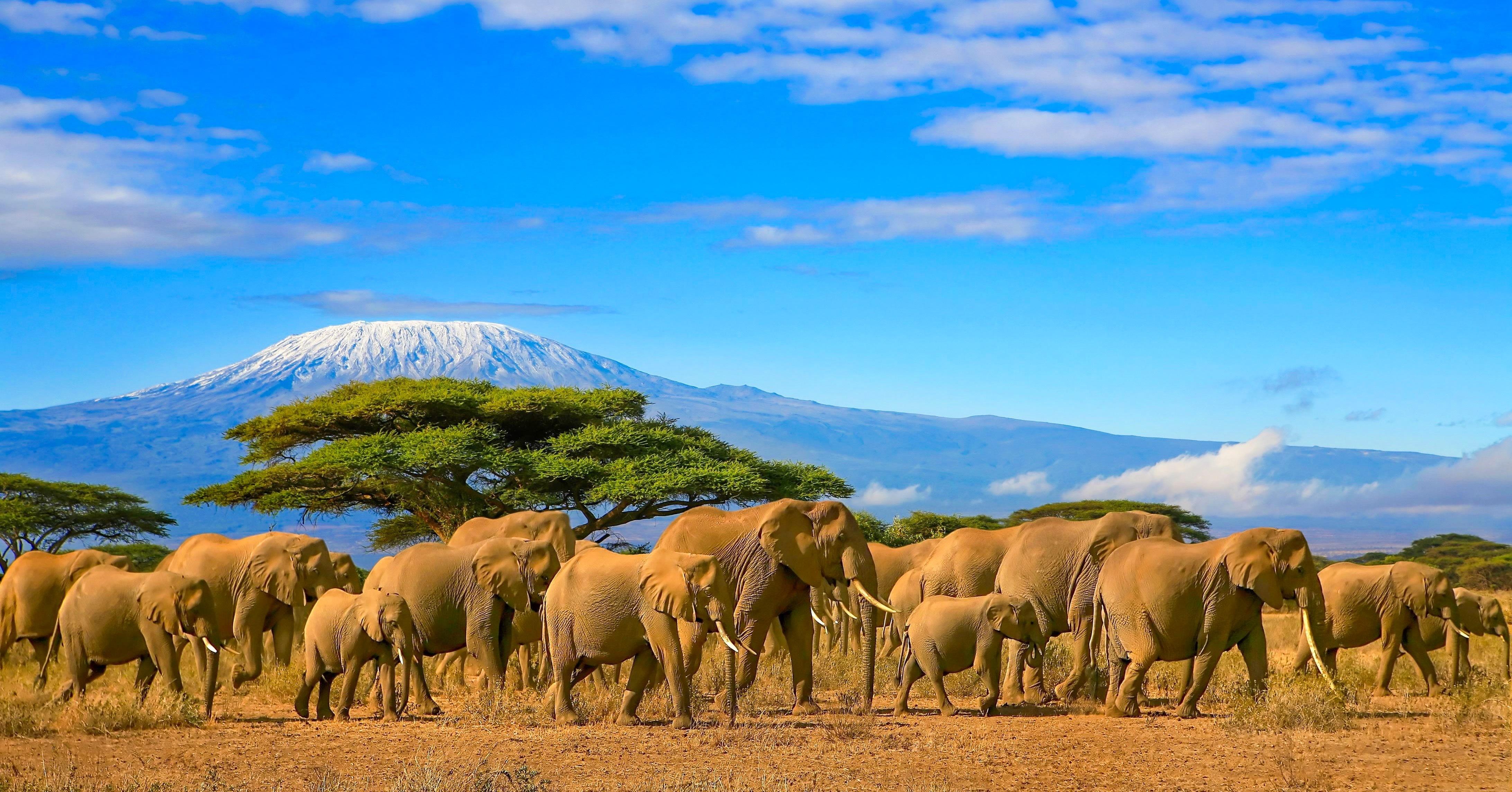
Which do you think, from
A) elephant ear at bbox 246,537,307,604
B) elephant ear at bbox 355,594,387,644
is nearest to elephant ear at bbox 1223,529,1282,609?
elephant ear at bbox 355,594,387,644

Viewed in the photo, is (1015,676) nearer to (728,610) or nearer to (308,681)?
(728,610)

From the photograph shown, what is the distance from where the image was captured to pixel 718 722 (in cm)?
1324

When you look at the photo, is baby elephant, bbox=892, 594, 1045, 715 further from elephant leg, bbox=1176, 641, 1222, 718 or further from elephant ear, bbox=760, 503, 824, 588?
elephant leg, bbox=1176, 641, 1222, 718

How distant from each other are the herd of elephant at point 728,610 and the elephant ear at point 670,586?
0.06ft

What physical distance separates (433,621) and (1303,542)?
30.1ft

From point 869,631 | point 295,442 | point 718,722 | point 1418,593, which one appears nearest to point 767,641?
point 869,631

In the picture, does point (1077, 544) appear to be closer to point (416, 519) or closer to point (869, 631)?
point (869, 631)

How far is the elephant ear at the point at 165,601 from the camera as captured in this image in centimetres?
1423

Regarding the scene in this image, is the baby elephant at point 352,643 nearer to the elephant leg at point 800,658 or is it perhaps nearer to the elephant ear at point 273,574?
the elephant ear at point 273,574

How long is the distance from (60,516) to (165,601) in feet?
114

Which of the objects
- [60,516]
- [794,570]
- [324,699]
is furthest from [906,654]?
[60,516]

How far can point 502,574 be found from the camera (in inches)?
579

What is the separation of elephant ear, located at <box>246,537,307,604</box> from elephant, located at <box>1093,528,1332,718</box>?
899cm

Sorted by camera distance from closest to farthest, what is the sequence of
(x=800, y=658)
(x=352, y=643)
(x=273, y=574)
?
(x=352, y=643), (x=800, y=658), (x=273, y=574)
